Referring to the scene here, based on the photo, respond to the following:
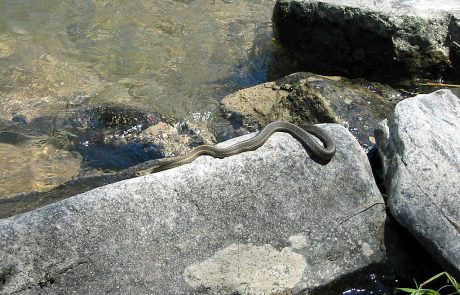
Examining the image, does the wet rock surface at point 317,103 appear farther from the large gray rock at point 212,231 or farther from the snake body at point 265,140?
the large gray rock at point 212,231

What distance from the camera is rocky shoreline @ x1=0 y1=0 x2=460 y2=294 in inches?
161

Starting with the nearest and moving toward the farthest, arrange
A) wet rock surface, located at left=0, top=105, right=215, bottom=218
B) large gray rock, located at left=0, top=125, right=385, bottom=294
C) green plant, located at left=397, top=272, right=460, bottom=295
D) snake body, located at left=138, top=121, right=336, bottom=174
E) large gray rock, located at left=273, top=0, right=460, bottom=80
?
large gray rock, located at left=0, top=125, right=385, bottom=294
green plant, located at left=397, top=272, right=460, bottom=295
snake body, located at left=138, top=121, right=336, bottom=174
wet rock surface, located at left=0, top=105, right=215, bottom=218
large gray rock, located at left=273, top=0, right=460, bottom=80

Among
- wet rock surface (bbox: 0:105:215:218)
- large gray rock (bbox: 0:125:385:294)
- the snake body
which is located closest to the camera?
large gray rock (bbox: 0:125:385:294)

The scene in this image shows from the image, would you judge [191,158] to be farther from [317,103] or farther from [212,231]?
[317,103]

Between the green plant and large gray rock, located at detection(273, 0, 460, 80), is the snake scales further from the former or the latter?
large gray rock, located at detection(273, 0, 460, 80)

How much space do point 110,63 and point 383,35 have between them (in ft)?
13.2

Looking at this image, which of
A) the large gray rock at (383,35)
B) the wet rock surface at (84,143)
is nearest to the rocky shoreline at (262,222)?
the wet rock surface at (84,143)

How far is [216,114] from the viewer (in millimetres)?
7520

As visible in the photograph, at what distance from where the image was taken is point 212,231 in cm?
→ 443

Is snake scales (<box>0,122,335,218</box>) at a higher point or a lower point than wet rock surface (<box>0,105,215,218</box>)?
higher

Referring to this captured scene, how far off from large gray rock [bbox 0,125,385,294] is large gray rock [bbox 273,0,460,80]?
3023 mm

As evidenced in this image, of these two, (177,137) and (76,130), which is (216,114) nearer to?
(177,137)

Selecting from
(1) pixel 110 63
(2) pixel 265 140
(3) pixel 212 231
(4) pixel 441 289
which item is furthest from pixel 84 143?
(4) pixel 441 289

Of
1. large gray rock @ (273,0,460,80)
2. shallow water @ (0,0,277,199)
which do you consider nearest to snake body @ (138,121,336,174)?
shallow water @ (0,0,277,199)
